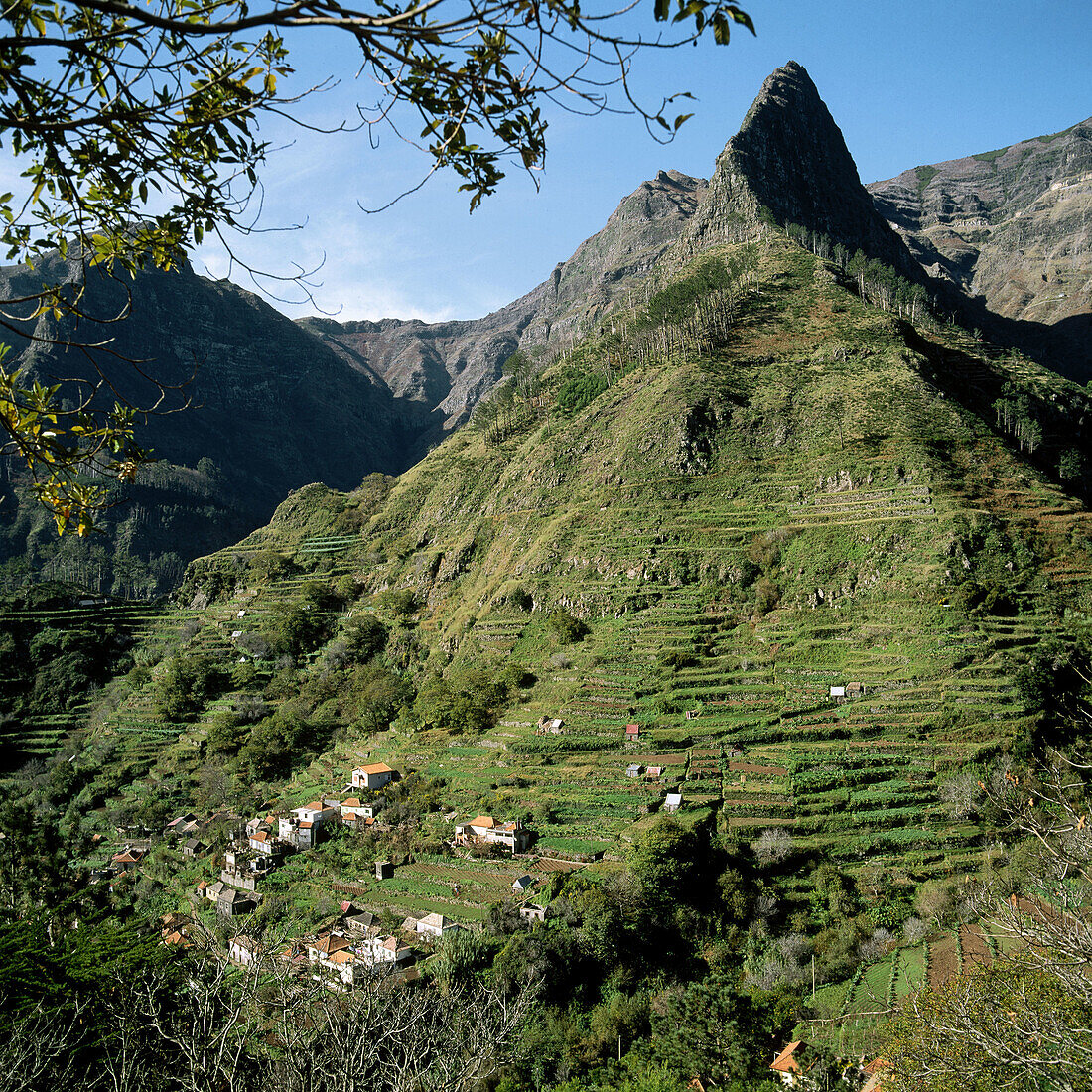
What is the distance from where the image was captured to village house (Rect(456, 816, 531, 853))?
78.3 ft

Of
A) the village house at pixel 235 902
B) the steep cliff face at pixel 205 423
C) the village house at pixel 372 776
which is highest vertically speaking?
the steep cliff face at pixel 205 423

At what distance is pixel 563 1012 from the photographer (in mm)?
17875

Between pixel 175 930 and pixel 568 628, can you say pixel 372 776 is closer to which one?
pixel 175 930

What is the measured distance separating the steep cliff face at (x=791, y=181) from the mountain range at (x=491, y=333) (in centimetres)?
33

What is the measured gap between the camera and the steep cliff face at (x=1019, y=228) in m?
100

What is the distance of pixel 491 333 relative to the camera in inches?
7869

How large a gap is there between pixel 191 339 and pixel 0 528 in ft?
209

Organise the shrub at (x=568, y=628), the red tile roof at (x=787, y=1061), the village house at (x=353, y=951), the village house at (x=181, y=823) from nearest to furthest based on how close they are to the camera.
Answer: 1. the red tile roof at (x=787, y=1061)
2. the village house at (x=353, y=951)
3. the village house at (x=181, y=823)
4. the shrub at (x=568, y=628)

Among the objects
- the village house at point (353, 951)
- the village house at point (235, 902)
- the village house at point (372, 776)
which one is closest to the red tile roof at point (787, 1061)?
the village house at point (353, 951)

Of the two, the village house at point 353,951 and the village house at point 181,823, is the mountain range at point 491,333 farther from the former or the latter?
the village house at point 353,951

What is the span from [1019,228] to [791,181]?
6508 cm

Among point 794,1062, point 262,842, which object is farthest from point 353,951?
point 794,1062

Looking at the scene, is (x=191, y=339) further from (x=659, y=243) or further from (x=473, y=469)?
(x=473, y=469)

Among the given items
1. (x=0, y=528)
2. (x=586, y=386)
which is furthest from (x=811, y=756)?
(x=0, y=528)
